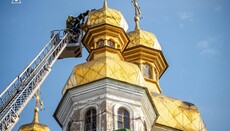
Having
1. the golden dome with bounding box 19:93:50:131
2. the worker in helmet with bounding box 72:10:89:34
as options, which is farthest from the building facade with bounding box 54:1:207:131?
the golden dome with bounding box 19:93:50:131

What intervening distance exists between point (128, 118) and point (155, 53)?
836cm

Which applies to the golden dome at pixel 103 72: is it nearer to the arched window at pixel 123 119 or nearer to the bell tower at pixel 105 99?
the bell tower at pixel 105 99

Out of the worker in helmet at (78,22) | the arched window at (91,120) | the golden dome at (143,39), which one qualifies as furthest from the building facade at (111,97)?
the golden dome at (143,39)

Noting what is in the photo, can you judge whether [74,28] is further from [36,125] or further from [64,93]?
[64,93]

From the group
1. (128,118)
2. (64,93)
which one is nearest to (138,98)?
(128,118)

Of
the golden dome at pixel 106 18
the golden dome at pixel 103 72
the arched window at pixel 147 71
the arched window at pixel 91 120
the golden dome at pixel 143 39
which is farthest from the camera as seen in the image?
the golden dome at pixel 143 39

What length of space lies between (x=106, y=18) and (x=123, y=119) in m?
5.82

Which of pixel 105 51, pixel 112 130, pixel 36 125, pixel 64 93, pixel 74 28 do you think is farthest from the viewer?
pixel 74 28

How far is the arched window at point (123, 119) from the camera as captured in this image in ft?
80.7

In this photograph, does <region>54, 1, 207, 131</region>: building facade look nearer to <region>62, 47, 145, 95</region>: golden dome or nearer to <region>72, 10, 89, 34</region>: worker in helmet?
<region>62, 47, 145, 95</region>: golden dome

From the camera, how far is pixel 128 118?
25.0 meters

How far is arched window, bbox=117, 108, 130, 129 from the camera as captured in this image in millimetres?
24594

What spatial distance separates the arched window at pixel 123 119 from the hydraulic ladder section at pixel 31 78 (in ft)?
10.9

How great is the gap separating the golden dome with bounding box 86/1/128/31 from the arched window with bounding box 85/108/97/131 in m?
5.25
